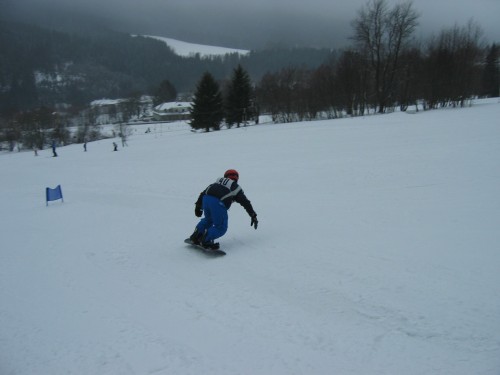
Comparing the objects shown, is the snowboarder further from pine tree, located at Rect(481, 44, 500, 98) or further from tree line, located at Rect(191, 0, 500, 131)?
pine tree, located at Rect(481, 44, 500, 98)

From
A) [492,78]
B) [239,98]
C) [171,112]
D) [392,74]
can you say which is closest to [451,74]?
[392,74]

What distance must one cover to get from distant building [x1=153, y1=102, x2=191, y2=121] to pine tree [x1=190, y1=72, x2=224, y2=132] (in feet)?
227

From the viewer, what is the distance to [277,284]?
5.19 meters

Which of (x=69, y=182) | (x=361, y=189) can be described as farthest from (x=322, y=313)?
(x=69, y=182)

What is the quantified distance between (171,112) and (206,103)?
85.0 meters

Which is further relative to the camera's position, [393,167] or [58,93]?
[58,93]

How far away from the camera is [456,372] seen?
3.21 metres

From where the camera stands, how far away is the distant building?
12075 centimetres

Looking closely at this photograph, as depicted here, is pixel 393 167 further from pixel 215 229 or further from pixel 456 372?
pixel 456 372

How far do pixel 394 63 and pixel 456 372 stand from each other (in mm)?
43526

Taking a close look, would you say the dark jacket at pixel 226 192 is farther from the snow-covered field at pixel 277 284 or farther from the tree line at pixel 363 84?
the tree line at pixel 363 84

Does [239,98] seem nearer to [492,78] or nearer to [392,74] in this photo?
[392,74]

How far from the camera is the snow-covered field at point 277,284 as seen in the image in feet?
11.9

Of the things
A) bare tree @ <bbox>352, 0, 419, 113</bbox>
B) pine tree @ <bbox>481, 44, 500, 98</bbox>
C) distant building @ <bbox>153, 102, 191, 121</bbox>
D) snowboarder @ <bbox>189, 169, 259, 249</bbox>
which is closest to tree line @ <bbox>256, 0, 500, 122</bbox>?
bare tree @ <bbox>352, 0, 419, 113</bbox>
